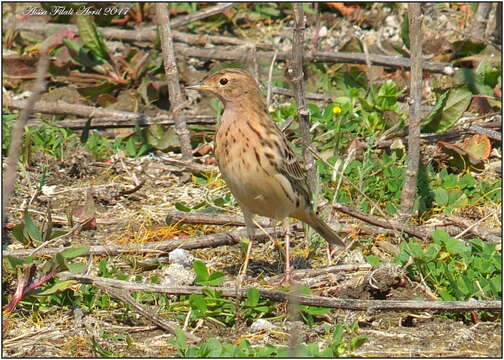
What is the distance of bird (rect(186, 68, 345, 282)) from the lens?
5902 mm

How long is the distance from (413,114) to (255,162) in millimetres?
1150

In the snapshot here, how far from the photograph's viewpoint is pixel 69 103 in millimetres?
8641

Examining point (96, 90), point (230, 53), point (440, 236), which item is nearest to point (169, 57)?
point (96, 90)

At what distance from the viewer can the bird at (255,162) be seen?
19.4 feet

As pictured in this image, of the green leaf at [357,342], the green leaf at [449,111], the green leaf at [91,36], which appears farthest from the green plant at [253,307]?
the green leaf at [91,36]

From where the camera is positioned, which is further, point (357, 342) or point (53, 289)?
point (53, 289)

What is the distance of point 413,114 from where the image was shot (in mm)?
6285

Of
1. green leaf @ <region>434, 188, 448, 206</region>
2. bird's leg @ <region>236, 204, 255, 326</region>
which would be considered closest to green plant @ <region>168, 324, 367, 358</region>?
bird's leg @ <region>236, 204, 255, 326</region>

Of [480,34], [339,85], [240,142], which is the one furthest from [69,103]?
[480,34]

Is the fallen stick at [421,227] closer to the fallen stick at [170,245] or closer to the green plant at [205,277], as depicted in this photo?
the fallen stick at [170,245]

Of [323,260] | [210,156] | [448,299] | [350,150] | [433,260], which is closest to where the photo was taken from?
[448,299]

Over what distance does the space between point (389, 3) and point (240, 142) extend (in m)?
4.74

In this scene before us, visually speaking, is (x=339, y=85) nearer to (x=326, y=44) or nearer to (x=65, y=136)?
(x=326, y=44)

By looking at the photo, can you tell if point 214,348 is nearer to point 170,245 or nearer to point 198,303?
point 198,303
